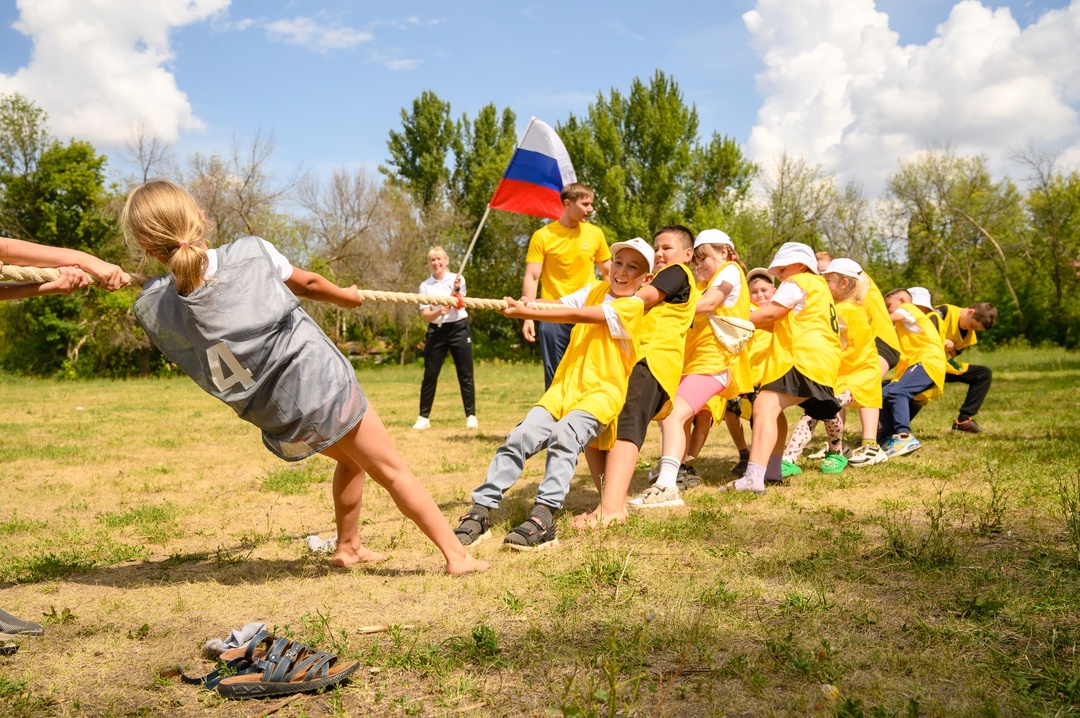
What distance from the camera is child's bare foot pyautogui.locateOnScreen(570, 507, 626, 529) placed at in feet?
17.0

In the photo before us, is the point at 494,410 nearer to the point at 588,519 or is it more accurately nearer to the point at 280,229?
the point at 588,519

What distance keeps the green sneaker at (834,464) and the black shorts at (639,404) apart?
8.41 feet

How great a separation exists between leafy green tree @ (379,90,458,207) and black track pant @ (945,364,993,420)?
41983mm

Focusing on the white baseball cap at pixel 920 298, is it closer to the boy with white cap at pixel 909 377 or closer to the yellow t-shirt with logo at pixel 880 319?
the boy with white cap at pixel 909 377

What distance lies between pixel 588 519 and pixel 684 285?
5.56 feet

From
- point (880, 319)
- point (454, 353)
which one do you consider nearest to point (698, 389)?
point (880, 319)

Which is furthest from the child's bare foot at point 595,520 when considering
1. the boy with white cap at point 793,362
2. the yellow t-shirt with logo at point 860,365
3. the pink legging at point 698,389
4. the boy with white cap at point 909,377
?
the boy with white cap at point 909,377

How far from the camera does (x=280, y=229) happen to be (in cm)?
3328

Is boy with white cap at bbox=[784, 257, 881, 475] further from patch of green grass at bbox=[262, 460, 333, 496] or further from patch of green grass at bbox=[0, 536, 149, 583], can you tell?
patch of green grass at bbox=[0, 536, 149, 583]

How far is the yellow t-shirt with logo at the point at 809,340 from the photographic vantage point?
265 inches

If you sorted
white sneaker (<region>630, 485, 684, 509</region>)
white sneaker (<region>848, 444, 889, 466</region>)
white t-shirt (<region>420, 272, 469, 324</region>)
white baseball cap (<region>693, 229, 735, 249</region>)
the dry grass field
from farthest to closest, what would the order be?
1. white t-shirt (<region>420, 272, 469, 324</region>)
2. white sneaker (<region>848, 444, 889, 466</region>)
3. white baseball cap (<region>693, 229, 735, 249</region>)
4. white sneaker (<region>630, 485, 684, 509</region>)
5. the dry grass field

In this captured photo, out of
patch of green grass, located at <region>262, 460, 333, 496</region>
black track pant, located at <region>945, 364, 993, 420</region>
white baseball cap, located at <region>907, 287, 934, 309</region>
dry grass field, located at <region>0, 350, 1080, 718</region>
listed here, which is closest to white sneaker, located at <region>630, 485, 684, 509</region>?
dry grass field, located at <region>0, 350, 1080, 718</region>

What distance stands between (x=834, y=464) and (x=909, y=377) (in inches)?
80.7

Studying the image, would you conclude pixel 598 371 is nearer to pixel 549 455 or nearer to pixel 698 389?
pixel 549 455
